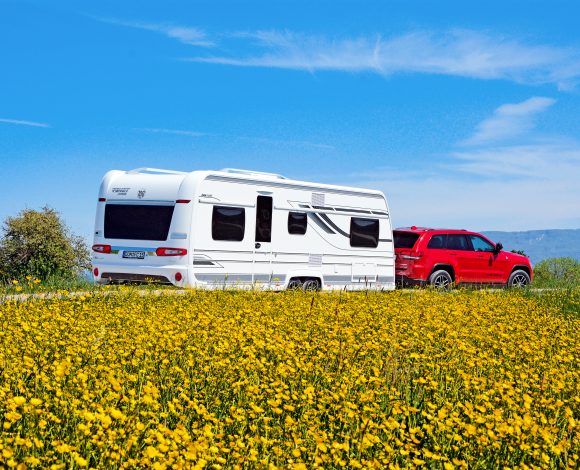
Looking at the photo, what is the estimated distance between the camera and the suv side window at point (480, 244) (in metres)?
21.6

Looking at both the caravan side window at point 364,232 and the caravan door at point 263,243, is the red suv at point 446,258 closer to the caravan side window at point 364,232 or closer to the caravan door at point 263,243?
the caravan side window at point 364,232

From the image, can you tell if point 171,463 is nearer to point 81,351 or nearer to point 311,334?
point 81,351

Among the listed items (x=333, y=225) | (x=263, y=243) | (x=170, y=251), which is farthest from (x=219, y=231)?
(x=333, y=225)

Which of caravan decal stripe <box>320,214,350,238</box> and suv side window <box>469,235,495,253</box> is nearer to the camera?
caravan decal stripe <box>320,214,350,238</box>

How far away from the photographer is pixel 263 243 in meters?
16.6

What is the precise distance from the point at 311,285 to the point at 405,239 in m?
4.15

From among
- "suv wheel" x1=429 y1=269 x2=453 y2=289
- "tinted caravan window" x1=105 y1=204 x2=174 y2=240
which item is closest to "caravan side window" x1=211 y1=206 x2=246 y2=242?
"tinted caravan window" x1=105 y1=204 x2=174 y2=240

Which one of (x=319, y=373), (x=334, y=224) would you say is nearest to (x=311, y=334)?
(x=319, y=373)

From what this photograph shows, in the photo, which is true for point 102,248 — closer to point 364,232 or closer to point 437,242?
point 364,232

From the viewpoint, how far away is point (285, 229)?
17.0 m

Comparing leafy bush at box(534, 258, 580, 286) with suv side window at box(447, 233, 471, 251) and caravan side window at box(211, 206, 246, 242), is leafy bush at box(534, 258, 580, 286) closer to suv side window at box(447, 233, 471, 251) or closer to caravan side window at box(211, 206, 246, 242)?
suv side window at box(447, 233, 471, 251)

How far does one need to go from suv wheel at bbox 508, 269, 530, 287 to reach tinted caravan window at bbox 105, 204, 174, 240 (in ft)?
41.5

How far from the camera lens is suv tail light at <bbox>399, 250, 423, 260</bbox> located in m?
20.0

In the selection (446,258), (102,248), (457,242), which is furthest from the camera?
(457,242)
